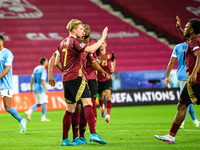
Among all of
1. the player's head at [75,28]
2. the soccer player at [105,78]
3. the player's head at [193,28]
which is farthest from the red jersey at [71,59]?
the soccer player at [105,78]

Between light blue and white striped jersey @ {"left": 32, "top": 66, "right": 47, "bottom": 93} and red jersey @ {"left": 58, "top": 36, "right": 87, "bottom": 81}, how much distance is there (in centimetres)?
668

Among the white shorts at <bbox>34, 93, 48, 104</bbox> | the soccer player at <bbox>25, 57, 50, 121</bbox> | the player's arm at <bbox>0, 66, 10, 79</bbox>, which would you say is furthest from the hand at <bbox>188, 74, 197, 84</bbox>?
the white shorts at <bbox>34, 93, 48, 104</bbox>

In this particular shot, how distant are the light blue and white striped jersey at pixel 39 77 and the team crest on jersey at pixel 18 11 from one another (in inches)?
512

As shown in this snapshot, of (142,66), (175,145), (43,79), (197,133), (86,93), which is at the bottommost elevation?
(142,66)

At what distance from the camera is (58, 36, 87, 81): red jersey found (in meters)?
5.50

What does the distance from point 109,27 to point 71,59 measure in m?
19.4

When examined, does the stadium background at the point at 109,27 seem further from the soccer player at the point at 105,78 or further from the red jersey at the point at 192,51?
the red jersey at the point at 192,51

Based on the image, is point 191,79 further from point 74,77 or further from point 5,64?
point 5,64

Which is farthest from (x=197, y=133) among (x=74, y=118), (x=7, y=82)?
(x=7, y=82)

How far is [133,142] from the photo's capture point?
237 inches

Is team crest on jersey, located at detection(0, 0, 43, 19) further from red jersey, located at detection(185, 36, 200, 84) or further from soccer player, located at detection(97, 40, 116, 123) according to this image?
red jersey, located at detection(185, 36, 200, 84)

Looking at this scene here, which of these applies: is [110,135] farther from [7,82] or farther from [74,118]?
[7,82]

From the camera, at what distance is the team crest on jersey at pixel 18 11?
24.3 meters

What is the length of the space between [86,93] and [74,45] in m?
0.85
